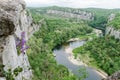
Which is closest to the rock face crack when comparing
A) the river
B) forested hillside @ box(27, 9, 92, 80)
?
forested hillside @ box(27, 9, 92, 80)

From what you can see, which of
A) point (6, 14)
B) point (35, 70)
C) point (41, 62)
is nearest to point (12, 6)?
point (6, 14)

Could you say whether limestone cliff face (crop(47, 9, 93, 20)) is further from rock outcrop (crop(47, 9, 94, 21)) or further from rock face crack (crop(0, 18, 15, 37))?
rock face crack (crop(0, 18, 15, 37))

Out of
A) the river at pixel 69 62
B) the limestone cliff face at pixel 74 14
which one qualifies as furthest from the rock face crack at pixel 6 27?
the limestone cliff face at pixel 74 14

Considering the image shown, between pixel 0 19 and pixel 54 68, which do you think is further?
pixel 54 68

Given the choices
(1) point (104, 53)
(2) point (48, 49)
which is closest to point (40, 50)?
(2) point (48, 49)

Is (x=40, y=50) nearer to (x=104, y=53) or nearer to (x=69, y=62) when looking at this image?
(x=69, y=62)

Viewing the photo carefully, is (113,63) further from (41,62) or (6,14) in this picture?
(6,14)

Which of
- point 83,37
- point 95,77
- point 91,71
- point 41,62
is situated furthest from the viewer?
point 83,37

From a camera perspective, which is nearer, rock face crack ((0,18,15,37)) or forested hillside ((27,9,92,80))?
rock face crack ((0,18,15,37))
